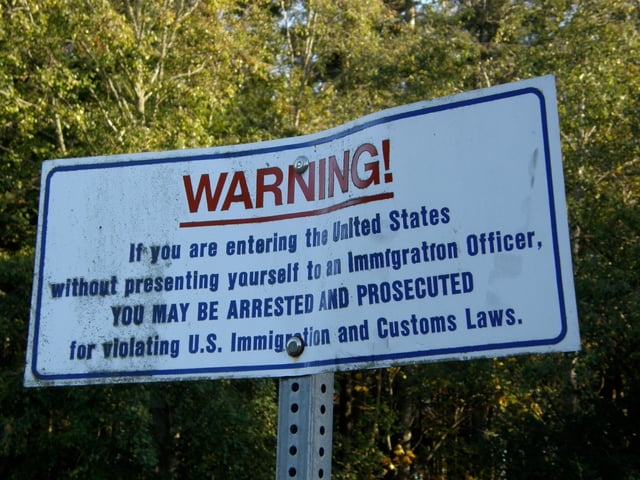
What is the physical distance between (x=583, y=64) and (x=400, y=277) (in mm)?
11621

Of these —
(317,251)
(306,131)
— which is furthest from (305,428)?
(306,131)

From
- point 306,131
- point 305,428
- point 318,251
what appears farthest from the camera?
point 306,131

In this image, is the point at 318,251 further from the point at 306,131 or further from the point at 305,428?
the point at 306,131

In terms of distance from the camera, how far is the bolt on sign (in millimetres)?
1877

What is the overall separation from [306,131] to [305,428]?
1408 cm

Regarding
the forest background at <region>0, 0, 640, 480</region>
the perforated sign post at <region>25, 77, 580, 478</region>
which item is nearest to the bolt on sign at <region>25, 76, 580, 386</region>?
the perforated sign post at <region>25, 77, 580, 478</region>

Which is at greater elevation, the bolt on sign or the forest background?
the forest background

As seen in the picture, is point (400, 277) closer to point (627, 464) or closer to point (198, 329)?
point (198, 329)

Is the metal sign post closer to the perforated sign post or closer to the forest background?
the perforated sign post

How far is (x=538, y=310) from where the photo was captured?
182 centimetres

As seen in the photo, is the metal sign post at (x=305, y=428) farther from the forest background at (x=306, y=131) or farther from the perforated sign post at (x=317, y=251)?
the forest background at (x=306, y=131)

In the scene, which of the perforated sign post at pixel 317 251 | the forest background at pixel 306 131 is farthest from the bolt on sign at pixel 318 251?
the forest background at pixel 306 131

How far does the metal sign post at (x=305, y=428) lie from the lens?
196cm

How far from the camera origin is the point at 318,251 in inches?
82.5
